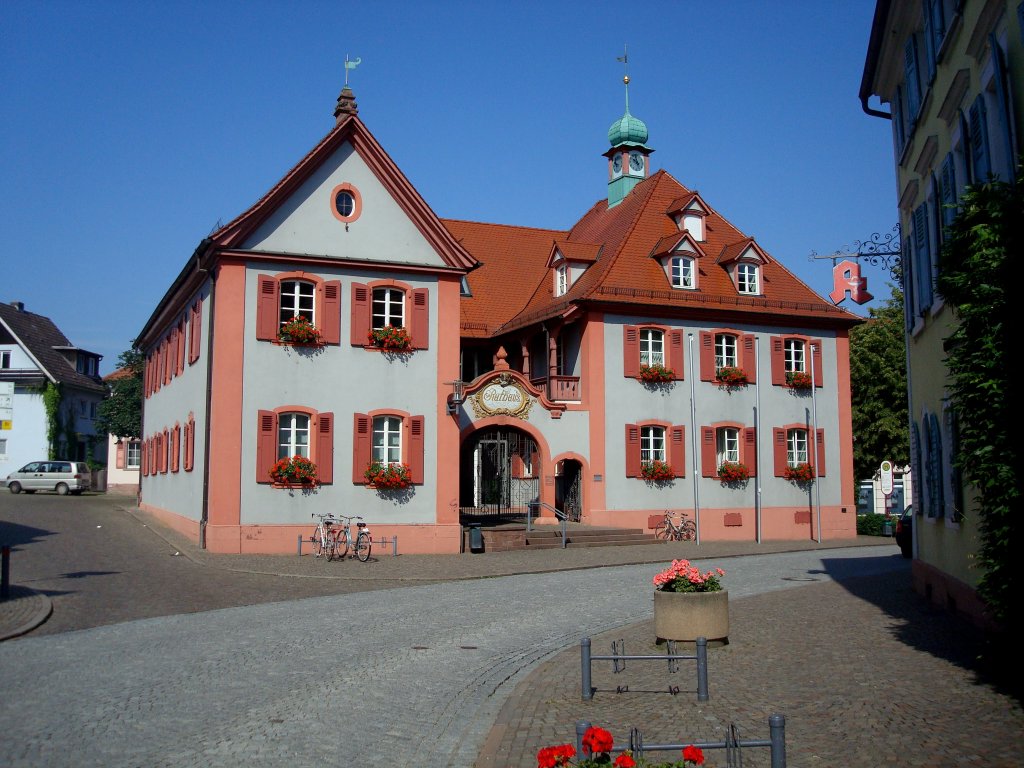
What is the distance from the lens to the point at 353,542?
23.3 metres

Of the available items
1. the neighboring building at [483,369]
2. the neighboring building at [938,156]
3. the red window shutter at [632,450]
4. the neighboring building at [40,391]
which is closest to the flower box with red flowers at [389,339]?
the neighboring building at [483,369]

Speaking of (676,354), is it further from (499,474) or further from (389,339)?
(389,339)

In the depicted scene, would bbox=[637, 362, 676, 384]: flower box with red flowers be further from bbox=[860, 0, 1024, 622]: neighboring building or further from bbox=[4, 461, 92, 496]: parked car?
bbox=[4, 461, 92, 496]: parked car

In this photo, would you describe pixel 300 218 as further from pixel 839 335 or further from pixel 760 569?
pixel 839 335

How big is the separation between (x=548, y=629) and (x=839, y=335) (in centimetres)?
2356

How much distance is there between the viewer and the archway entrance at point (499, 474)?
98.3 feet

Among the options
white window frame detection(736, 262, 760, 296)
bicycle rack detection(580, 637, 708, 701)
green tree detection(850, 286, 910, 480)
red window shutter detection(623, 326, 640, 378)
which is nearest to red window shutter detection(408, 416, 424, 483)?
red window shutter detection(623, 326, 640, 378)

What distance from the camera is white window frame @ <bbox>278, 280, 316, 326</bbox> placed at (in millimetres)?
24938

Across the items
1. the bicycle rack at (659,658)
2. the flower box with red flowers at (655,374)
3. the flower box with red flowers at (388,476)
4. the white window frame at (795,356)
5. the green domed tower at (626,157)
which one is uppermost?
the green domed tower at (626,157)

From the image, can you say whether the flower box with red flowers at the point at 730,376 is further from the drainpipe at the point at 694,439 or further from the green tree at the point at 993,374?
the green tree at the point at 993,374

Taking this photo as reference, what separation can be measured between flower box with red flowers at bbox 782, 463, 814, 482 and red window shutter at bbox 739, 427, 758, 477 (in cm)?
117

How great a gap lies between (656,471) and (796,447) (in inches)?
219

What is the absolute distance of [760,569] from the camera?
2188cm

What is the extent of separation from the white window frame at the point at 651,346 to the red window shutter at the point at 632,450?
2142 millimetres
